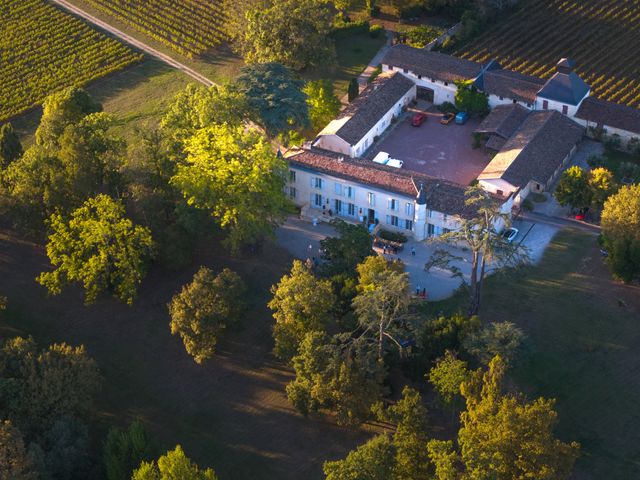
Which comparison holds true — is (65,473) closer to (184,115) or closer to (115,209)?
(115,209)

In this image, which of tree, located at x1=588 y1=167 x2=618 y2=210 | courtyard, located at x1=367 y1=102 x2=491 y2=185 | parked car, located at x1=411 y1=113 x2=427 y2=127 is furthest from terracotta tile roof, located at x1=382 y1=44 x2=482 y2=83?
tree, located at x1=588 y1=167 x2=618 y2=210

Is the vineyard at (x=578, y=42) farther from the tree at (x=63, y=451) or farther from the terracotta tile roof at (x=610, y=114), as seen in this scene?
the tree at (x=63, y=451)

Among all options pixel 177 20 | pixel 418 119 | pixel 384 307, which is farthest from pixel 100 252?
pixel 177 20

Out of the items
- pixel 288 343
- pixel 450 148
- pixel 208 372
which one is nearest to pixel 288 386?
pixel 288 343

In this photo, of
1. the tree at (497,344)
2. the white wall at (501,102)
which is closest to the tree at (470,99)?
the white wall at (501,102)

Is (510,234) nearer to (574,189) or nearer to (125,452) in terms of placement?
(574,189)

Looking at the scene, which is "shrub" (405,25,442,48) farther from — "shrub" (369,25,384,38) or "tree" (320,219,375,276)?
"tree" (320,219,375,276)
